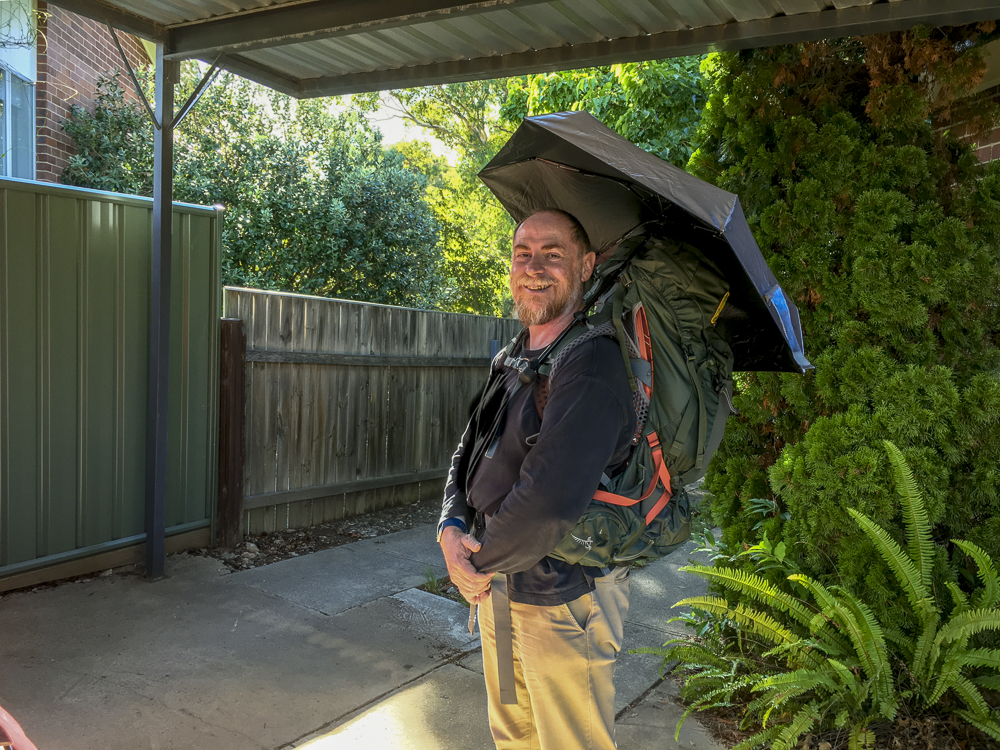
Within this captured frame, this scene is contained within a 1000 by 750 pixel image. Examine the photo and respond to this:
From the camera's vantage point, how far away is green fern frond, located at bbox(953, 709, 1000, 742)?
111 inches

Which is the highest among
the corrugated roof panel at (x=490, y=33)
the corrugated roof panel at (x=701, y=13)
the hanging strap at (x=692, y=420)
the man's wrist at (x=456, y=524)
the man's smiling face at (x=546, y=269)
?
the corrugated roof panel at (x=490, y=33)

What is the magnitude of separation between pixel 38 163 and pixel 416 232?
4.87 metres

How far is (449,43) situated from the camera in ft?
16.0

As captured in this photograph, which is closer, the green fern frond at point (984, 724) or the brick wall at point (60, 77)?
the green fern frond at point (984, 724)

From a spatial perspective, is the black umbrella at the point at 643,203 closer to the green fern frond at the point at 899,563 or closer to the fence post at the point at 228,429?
the green fern frond at the point at 899,563

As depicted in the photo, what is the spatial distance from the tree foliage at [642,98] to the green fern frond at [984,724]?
505 cm

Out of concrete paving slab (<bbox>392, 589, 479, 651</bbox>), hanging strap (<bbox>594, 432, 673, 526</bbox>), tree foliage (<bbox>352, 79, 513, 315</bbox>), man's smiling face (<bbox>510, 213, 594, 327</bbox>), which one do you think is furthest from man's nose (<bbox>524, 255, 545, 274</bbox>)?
tree foliage (<bbox>352, 79, 513, 315</bbox>)

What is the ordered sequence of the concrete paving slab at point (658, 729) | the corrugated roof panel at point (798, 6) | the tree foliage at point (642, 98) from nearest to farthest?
the concrete paving slab at point (658, 729), the corrugated roof panel at point (798, 6), the tree foliage at point (642, 98)

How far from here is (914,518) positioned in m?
3.11

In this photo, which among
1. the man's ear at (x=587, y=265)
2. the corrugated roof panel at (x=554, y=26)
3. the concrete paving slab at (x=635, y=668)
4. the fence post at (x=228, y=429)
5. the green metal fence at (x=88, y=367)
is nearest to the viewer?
the man's ear at (x=587, y=265)

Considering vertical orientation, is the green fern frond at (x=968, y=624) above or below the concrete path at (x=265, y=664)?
above

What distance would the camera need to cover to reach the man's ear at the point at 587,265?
2.59m

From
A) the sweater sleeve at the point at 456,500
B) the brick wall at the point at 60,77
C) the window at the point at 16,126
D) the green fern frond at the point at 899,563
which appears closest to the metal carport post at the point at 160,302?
the sweater sleeve at the point at 456,500

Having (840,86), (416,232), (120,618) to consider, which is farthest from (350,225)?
(840,86)
